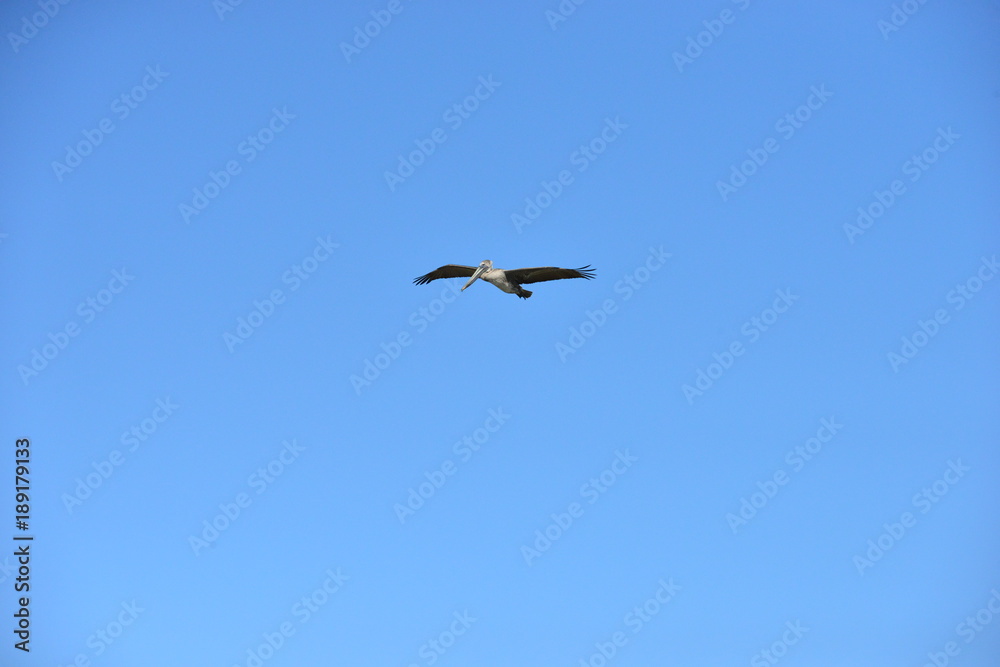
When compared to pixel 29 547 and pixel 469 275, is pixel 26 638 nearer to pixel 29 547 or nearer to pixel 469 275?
pixel 29 547

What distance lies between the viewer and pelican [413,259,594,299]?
24.8m

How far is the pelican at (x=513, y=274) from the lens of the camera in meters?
24.8

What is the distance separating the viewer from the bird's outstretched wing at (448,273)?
26.6 m

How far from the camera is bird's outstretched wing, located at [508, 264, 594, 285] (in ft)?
81.0

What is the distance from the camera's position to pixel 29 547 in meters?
24.3

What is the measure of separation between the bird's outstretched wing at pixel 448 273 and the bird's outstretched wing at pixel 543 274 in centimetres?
168

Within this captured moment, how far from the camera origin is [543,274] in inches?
984

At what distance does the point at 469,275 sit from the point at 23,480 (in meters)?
13.7

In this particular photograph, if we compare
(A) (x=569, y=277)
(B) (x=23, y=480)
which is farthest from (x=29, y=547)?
(A) (x=569, y=277)

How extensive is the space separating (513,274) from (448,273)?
280 cm

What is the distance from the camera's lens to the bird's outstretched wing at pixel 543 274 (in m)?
24.7

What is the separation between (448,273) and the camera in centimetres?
2714

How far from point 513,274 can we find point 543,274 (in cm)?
86

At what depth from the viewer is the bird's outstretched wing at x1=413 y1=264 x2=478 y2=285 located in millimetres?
26578
